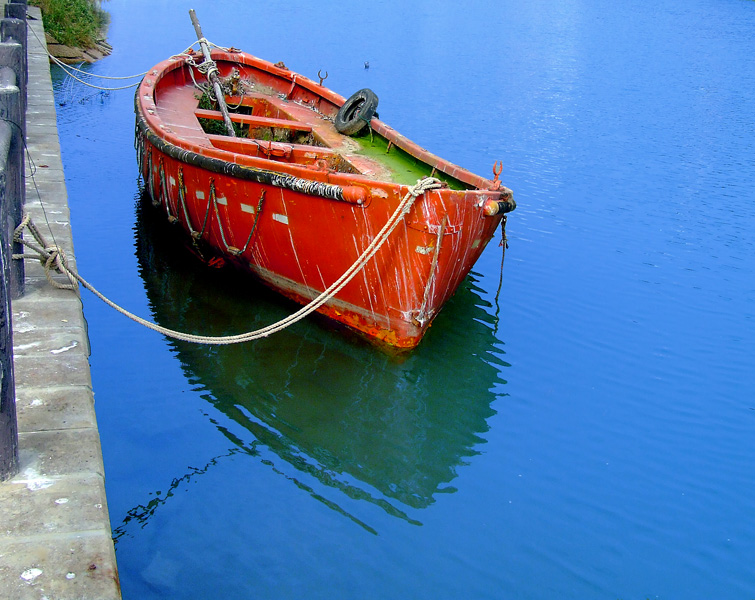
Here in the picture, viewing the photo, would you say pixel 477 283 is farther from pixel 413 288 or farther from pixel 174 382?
pixel 174 382

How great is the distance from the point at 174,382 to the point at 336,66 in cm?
1632

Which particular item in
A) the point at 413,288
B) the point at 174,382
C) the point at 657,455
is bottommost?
the point at 174,382

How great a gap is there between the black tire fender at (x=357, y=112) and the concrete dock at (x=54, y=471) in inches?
185

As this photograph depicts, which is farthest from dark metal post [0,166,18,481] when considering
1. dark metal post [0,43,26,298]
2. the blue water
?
the blue water

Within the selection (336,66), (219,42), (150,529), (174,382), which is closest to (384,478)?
(150,529)

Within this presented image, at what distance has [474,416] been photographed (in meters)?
5.62

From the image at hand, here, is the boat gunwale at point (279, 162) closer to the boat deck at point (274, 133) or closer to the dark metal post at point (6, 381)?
the boat deck at point (274, 133)

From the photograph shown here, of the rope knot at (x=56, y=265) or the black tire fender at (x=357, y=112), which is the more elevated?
the black tire fender at (x=357, y=112)

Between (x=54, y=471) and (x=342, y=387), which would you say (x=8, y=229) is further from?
(x=342, y=387)

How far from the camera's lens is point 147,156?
26.6ft

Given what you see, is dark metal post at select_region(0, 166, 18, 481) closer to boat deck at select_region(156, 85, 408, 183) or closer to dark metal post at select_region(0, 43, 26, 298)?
dark metal post at select_region(0, 43, 26, 298)

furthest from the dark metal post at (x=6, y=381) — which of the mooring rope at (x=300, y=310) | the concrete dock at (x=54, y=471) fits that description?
the mooring rope at (x=300, y=310)

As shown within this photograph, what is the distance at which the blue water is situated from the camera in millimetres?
4113

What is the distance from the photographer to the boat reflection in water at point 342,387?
A: 4.93 m
